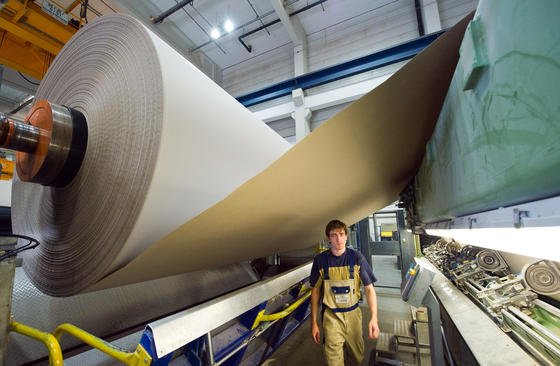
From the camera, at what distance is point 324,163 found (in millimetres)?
699

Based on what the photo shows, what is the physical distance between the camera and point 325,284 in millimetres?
1621

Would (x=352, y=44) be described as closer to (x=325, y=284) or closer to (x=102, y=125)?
(x=325, y=284)

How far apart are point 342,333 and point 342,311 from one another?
130mm

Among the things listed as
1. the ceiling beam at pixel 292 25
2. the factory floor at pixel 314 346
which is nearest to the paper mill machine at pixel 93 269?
the factory floor at pixel 314 346

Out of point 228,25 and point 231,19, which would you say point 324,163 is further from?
point 231,19

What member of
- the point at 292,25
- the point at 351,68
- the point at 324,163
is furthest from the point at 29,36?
the point at 292,25

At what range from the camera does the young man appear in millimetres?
1558

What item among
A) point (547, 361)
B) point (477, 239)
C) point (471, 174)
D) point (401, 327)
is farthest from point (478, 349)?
point (401, 327)

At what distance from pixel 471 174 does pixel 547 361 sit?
4.05 feet

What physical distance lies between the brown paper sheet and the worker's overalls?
2.77 ft

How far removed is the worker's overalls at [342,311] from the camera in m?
1.56

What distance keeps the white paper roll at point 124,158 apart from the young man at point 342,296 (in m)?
1.00

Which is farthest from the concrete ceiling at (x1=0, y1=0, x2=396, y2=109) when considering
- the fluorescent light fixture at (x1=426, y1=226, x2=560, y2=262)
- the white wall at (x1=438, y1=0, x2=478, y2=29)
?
the fluorescent light fixture at (x1=426, y1=226, x2=560, y2=262)

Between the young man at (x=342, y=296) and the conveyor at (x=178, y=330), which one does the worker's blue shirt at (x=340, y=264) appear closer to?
the young man at (x=342, y=296)
